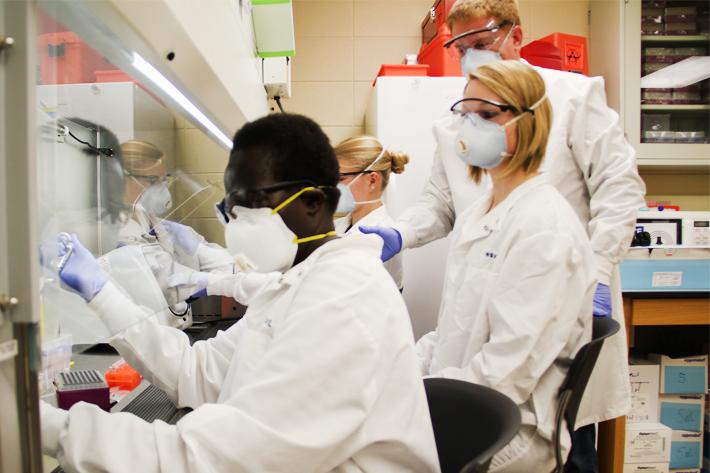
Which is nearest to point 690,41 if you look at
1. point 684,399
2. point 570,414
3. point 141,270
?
point 684,399

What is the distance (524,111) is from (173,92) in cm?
88

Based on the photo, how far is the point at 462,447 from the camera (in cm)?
93

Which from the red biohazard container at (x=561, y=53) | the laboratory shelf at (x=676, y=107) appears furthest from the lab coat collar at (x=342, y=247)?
the laboratory shelf at (x=676, y=107)

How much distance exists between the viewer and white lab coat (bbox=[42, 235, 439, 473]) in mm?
627

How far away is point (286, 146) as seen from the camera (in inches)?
32.2

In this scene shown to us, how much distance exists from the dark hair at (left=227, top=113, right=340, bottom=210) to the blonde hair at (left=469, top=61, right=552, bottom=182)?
2.27 ft

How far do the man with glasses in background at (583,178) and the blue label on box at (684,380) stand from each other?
895 millimetres

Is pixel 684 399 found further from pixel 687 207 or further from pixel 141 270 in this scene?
pixel 141 270

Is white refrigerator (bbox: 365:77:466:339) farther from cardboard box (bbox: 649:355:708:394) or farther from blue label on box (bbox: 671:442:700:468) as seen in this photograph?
blue label on box (bbox: 671:442:700:468)

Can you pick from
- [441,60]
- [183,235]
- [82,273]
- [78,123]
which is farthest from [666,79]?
[82,273]

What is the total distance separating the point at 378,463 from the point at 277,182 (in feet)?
1.45

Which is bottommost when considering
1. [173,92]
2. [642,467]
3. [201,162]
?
[642,467]

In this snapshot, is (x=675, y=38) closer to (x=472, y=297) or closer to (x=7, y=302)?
(x=472, y=297)

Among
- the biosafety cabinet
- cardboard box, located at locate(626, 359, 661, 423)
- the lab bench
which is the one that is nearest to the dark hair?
the biosafety cabinet
